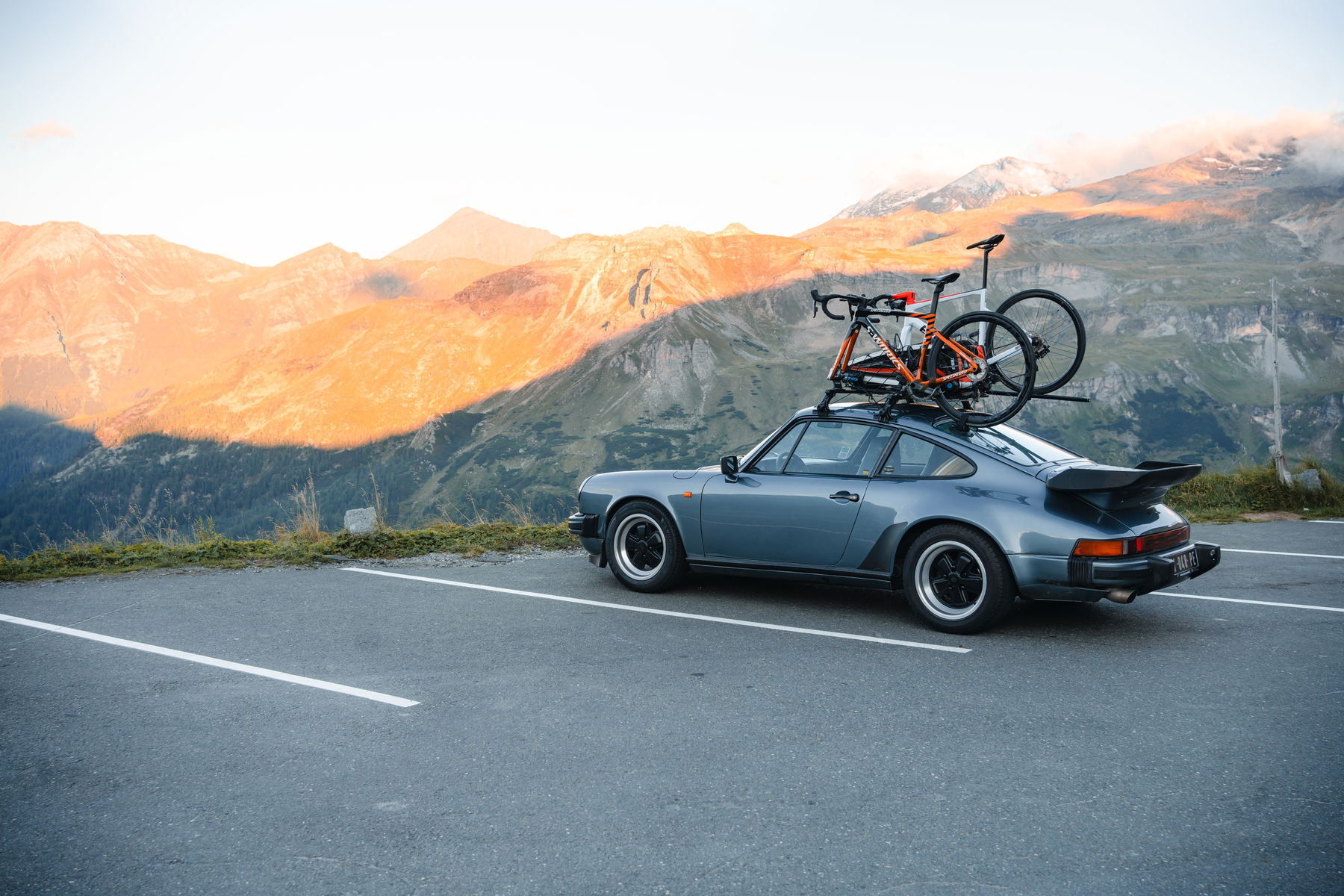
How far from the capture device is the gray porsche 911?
5281 millimetres

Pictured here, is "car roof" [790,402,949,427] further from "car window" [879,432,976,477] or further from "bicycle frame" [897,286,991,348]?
"bicycle frame" [897,286,991,348]

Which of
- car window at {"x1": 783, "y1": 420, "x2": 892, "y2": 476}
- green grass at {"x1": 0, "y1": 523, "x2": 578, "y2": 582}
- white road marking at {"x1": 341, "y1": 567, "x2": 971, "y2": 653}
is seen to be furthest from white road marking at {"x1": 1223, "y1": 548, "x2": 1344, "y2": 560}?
green grass at {"x1": 0, "y1": 523, "x2": 578, "y2": 582}

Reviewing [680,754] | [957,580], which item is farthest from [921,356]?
[680,754]

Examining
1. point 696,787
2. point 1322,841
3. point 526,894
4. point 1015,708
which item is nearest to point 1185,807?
point 1322,841

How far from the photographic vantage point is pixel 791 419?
6.56 m

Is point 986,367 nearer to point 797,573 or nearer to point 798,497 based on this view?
point 798,497

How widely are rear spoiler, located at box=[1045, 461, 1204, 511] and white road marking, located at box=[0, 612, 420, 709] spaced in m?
3.87

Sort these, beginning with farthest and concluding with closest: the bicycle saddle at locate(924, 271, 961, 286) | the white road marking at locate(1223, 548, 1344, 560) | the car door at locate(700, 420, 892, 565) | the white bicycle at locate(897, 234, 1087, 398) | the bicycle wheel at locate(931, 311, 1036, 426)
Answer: the white road marking at locate(1223, 548, 1344, 560) → the bicycle saddle at locate(924, 271, 961, 286) → the white bicycle at locate(897, 234, 1087, 398) → the bicycle wheel at locate(931, 311, 1036, 426) → the car door at locate(700, 420, 892, 565)

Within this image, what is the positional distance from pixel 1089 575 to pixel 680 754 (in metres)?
2.84

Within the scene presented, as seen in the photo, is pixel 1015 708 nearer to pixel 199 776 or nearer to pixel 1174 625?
pixel 1174 625

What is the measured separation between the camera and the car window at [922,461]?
228 inches

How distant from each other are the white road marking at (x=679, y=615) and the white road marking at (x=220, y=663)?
2.19 m

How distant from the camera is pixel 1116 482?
5.17 metres

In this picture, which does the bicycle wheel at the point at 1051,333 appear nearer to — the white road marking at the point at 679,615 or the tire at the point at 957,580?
the tire at the point at 957,580
